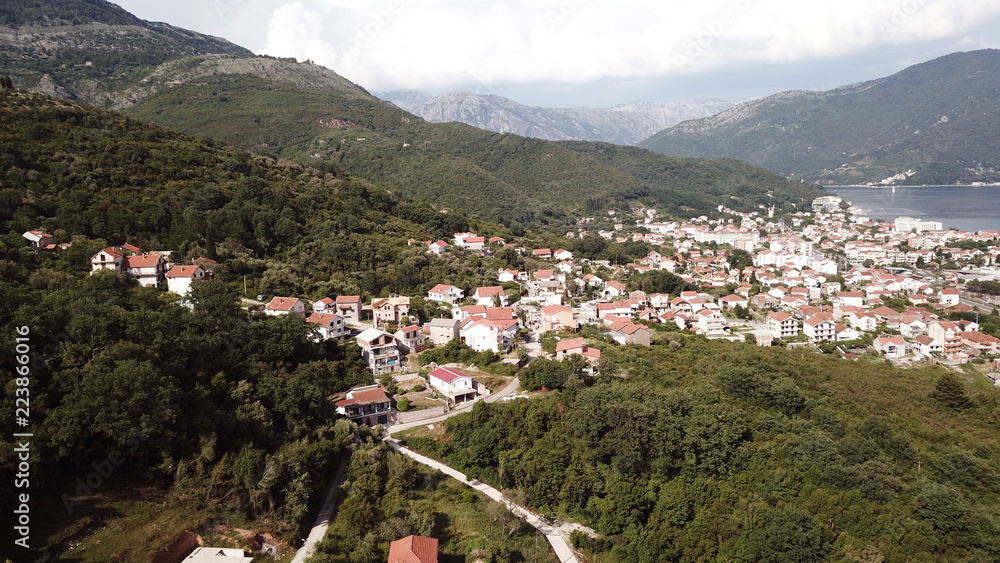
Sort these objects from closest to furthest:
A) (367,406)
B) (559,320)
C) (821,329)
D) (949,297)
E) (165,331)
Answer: (165,331) → (367,406) → (559,320) → (821,329) → (949,297)

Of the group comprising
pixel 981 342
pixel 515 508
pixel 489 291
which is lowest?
pixel 981 342

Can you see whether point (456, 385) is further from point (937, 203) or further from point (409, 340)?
point (937, 203)

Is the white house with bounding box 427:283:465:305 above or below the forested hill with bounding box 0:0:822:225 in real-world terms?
below

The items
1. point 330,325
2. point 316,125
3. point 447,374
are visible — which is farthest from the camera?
point 316,125

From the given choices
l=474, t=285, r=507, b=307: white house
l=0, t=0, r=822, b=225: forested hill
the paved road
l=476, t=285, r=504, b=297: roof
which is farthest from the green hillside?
the paved road

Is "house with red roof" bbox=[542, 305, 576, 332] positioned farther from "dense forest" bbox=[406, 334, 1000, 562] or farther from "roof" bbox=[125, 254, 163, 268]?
"roof" bbox=[125, 254, 163, 268]

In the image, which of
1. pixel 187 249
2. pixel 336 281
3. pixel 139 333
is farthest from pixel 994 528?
pixel 187 249

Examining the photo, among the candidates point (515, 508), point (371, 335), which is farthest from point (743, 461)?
point (371, 335)
